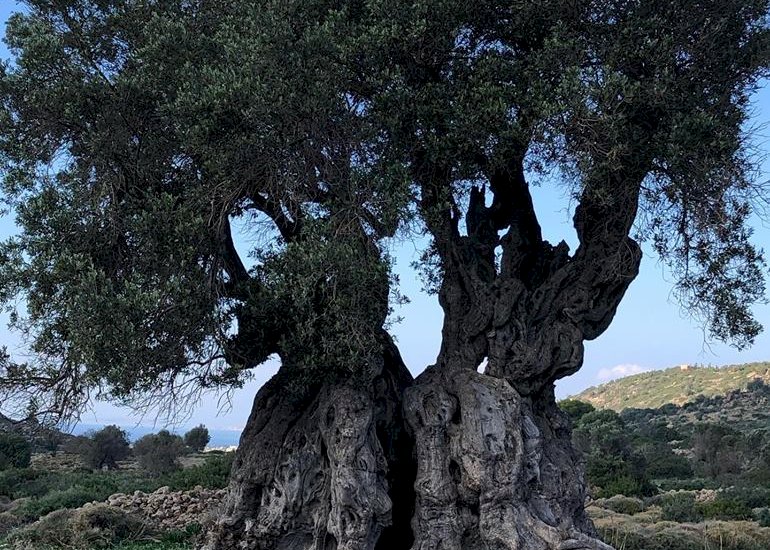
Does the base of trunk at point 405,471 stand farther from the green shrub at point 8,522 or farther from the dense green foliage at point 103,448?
the dense green foliage at point 103,448

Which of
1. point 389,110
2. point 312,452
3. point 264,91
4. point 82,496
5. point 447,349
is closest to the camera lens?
point 264,91

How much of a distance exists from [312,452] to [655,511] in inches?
657

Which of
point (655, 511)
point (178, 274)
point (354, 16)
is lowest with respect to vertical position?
point (655, 511)

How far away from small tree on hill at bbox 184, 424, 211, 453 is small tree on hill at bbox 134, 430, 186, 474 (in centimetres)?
595

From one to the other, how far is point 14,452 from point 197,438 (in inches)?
557

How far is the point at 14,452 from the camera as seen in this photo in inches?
1537

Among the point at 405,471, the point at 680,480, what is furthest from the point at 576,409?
the point at 405,471

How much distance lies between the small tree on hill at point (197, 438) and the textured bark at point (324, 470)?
132 feet

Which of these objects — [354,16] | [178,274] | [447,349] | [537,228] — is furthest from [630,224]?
[178,274]

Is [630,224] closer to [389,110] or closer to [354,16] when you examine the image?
[389,110]

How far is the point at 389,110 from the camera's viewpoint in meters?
10.9

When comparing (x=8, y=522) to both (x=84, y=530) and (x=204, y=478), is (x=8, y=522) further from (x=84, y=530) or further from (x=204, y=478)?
(x=84, y=530)

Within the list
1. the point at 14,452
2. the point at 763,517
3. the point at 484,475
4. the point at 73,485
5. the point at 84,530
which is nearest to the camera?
the point at 484,475

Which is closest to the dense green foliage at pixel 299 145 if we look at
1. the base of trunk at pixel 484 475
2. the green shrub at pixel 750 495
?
the base of trunk at pixel 484 475
